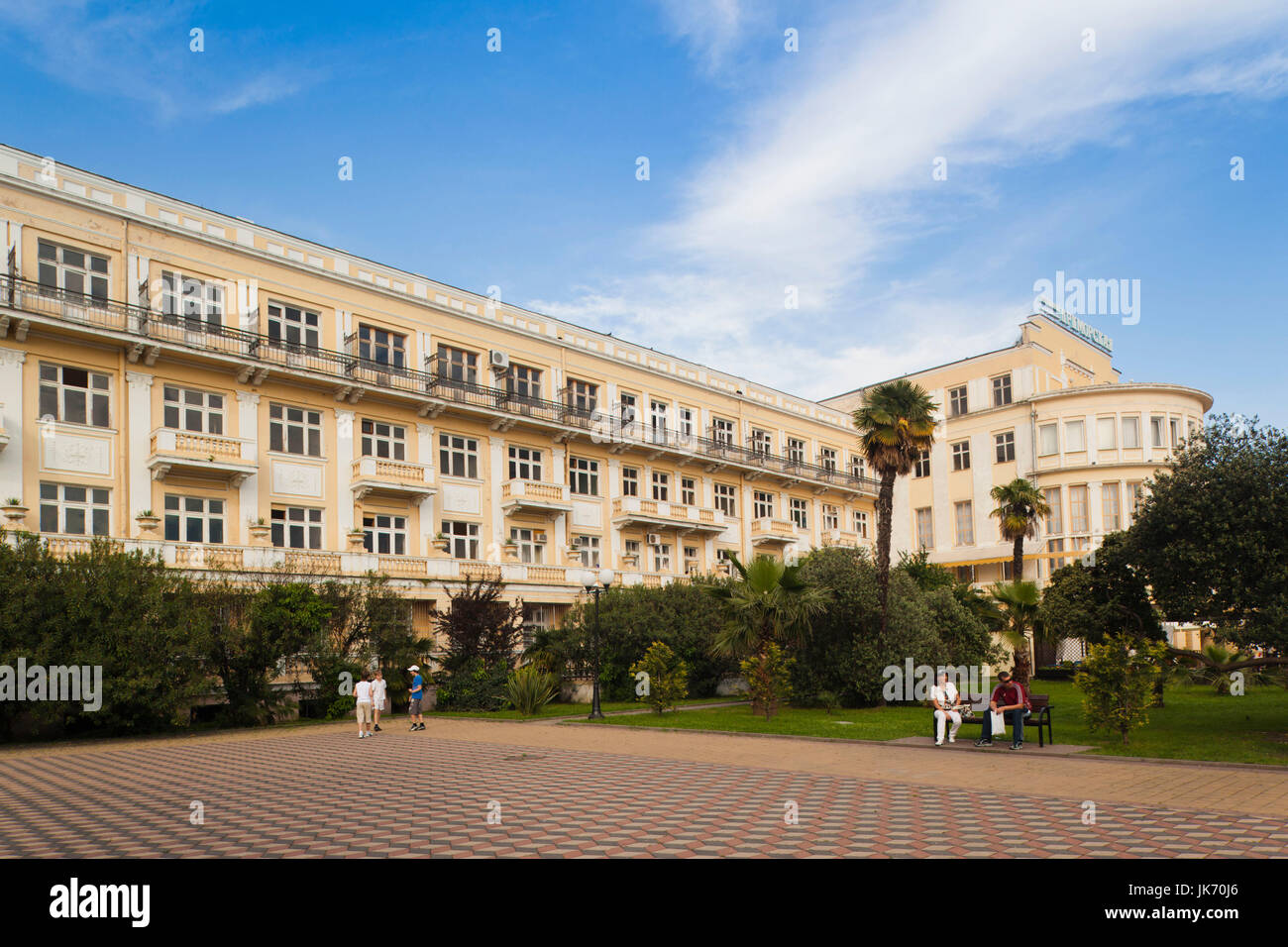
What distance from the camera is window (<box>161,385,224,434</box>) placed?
32219 mm

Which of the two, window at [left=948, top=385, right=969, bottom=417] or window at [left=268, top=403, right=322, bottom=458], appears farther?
window at [left=948, top=385, right=969, bottom=417]

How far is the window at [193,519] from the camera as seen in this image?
31359mm

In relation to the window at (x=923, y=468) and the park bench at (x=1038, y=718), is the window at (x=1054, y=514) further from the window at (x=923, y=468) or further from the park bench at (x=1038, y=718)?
the park bench at (x=1038, y=718)

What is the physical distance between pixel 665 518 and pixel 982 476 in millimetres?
25502

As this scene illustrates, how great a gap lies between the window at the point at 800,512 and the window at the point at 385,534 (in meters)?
26.6

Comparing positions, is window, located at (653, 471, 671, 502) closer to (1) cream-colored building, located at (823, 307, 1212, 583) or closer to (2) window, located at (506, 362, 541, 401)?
(2) window, located at (506, 362, 541, 401)

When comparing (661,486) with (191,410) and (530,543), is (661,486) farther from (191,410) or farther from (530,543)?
(191,410)

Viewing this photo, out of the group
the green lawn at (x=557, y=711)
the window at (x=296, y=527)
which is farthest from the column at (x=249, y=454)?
the green lawn at (x=557, y=711)

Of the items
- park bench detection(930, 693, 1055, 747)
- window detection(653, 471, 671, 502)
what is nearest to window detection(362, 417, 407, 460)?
window detection(653, 471, 671, 502)

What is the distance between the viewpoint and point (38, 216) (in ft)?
96.9

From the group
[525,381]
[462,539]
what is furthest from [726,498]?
[462,539]

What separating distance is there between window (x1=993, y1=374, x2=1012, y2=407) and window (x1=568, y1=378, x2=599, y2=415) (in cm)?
2905

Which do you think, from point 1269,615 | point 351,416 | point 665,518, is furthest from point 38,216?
point 1269,615

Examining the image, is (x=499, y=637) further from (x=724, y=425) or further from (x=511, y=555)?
(x=724, y=425)
